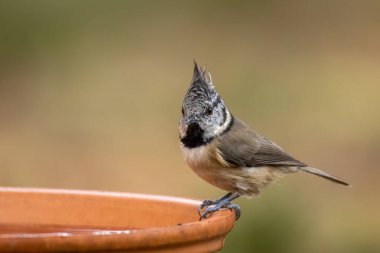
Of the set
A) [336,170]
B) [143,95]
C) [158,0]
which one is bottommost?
[336,170]

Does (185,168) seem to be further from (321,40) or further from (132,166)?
(321,40)

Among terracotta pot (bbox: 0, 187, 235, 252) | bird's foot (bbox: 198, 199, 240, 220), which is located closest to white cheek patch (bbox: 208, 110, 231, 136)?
bird's foot (bbox: 198, 199, 240, 220)

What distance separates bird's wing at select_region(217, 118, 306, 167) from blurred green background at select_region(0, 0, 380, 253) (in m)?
1.70

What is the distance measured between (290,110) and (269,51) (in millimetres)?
3096

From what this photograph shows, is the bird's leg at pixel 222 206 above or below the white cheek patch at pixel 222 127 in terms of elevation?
below

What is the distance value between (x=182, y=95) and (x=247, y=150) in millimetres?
7442

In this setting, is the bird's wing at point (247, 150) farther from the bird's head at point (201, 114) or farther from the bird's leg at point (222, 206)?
the bird's leg at point (222, 206)

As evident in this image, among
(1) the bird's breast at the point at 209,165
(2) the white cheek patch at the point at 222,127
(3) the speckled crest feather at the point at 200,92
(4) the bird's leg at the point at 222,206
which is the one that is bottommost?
(4) the bird's leg at the point at 222,206

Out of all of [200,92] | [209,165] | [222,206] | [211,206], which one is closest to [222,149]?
[209,165]

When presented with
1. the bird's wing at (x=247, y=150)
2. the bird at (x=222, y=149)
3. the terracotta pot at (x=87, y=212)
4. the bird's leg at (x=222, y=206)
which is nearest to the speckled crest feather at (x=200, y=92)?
the bird at (x=222, y=149)

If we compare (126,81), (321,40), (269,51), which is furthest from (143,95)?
(321,40)

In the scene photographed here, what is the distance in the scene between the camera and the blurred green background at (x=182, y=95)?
9180 millimetres

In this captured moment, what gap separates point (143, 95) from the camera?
13000 millimetres

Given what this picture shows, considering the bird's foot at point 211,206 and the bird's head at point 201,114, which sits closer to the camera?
the bird's foot at point 211,206
